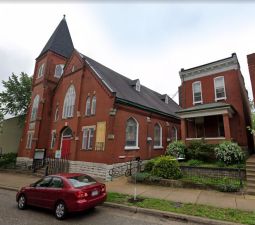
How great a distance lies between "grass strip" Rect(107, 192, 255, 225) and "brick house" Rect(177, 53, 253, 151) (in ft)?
30.1

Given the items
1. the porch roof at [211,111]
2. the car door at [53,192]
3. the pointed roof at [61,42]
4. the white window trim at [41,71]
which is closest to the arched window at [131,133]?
the porch roof at [211,111]

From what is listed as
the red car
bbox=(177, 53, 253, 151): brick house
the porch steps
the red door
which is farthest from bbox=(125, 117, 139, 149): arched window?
the red car

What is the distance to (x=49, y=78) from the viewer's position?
83.5ft

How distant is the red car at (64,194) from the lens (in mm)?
6964

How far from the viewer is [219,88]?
61.2 ft

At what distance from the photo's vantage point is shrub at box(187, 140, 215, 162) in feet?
47.4

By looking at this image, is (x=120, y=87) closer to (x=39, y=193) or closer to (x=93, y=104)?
(x=93, y=104)

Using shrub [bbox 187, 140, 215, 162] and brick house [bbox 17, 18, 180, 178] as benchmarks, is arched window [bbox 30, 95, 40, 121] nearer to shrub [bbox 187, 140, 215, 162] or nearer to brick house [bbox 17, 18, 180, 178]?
brick house [bbox 17, 18, 180, 178]

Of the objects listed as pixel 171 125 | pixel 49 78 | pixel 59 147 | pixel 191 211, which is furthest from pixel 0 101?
pixel 191 211

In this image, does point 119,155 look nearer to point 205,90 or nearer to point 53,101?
point 205,90

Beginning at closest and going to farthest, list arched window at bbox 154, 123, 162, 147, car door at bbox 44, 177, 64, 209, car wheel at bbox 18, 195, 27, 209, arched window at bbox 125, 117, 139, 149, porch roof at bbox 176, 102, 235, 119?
1. car door at bbox 44, 177, 64, 209
2. car wheel at bbox 18, 195, 27, 209
3. porch roof at bbox 176, 102, 235, 119
4. arched window at bbox 125, 117, 139, 149
5. arched window at bbox 154, 123, 162, 147

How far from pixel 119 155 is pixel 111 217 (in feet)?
29.9

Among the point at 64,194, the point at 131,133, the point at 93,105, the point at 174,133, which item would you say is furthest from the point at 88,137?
the point at 174,133

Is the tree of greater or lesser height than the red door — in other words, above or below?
above
